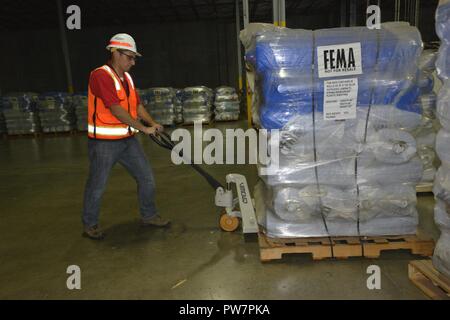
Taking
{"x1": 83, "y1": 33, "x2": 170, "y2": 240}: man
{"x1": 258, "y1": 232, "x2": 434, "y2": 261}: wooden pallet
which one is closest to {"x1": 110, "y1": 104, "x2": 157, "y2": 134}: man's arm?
{"x1": 83, "y1": 33, "x2": 170, "y2": 240}: man

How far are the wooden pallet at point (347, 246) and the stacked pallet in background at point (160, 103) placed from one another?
10.6m

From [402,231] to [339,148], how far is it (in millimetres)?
906

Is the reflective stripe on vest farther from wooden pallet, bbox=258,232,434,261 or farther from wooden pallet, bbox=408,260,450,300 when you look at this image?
wooden pallet, bbox=408,260,450,300

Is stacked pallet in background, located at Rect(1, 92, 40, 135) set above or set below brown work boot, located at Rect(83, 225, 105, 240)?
above

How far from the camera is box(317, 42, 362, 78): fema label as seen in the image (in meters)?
2.98

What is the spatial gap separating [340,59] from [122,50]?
6.42 ft

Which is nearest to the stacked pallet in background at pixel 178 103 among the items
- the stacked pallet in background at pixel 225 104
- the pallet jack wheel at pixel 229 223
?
the stacked pallet in background at pixel 225 104

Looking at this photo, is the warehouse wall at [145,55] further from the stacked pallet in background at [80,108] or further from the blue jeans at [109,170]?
the blue jeans at [109,170]

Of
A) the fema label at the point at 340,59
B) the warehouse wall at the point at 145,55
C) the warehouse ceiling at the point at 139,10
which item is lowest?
the fema label at the point at 340,59

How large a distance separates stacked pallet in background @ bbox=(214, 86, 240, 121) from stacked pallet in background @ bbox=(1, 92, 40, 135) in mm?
6194

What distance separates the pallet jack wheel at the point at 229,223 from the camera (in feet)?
12.6

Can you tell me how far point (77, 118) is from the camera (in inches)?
512
